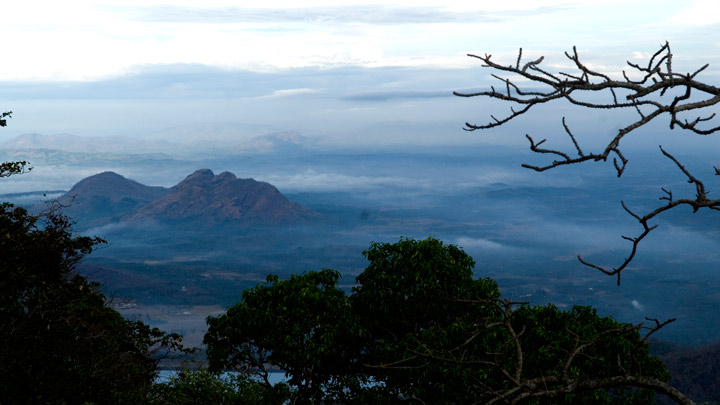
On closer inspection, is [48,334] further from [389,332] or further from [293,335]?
[389,332]

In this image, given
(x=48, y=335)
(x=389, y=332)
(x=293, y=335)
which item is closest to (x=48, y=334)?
(x=48, y=335)

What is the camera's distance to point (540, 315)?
69.6 feet

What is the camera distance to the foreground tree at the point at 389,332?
18719 mm

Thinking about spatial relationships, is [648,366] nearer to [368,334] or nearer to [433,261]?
[433,261]

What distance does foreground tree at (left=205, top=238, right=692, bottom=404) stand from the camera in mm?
18719

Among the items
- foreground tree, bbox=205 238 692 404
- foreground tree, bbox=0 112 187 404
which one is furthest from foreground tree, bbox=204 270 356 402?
foreground tree, bbox=0 112 187 404

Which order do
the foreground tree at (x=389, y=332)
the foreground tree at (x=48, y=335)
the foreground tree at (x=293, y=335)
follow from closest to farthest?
the foreground tree at (x=48, y=335), the foreground tree at (x=389, y=332), the foreground tree at (x=293, y=335)

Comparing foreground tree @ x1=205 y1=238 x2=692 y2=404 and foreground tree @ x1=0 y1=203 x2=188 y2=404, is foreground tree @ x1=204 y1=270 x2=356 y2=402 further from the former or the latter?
foreground tree @ x1=0 y1=203 x2=188 y2=404

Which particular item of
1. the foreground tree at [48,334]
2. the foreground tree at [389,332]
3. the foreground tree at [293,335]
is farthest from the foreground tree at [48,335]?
the foreground tree at [389,332]

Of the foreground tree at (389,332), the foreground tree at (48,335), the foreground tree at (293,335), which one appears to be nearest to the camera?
the foreground tree at (48,335)

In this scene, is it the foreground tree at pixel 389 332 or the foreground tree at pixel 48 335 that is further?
the foreground tree at pixel 389 332

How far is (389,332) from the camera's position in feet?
74.5

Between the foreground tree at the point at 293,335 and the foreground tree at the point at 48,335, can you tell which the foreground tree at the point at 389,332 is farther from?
the foreground tree at the point at 48,335

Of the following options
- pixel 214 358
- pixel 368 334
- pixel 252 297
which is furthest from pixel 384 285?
pixel 214 358
